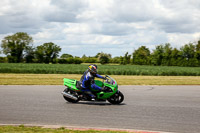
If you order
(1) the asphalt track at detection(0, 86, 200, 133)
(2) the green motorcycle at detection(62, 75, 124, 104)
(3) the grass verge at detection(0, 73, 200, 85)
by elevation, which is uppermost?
(2) the green motorcycle at detection(62, 75, 124, 104)

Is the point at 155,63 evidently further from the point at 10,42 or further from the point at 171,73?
the point at 10,42

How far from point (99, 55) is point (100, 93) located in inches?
3712

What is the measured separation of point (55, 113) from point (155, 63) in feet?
230

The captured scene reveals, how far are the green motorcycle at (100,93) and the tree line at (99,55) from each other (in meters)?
60.2

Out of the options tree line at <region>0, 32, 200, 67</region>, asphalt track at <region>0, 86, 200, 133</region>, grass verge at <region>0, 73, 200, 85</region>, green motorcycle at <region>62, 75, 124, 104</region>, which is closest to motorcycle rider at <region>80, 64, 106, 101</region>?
green motorcycle at <region>62, 75, 124, 104</region>

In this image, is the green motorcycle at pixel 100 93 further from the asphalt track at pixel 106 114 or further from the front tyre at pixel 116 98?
the asphalt track at pixel 106 114

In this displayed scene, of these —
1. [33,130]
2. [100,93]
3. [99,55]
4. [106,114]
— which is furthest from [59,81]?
[99,55]

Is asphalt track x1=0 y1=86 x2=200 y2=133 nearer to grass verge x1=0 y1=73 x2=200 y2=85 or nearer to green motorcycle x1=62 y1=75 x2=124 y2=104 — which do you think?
green motorcycle x1=62 y1=75 x2=124 y2=104

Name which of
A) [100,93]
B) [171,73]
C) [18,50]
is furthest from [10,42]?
[100,93]

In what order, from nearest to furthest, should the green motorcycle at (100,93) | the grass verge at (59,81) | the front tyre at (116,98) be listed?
the green motorcycle at (100,93) < the front tyre at (116,98) < the grass verge at (59,81)

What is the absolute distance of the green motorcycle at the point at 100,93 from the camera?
35.2ft

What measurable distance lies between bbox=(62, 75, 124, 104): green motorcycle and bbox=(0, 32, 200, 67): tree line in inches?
2368

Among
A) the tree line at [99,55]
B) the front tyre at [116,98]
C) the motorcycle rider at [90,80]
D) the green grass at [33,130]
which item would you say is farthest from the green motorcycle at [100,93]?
the tree line at [99,55]

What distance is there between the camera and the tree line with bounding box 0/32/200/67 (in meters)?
74.7
